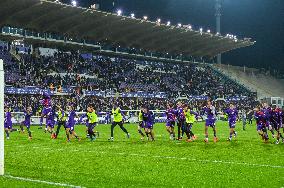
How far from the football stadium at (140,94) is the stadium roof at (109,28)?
0.60ft

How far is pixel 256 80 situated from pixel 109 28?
35713 mm

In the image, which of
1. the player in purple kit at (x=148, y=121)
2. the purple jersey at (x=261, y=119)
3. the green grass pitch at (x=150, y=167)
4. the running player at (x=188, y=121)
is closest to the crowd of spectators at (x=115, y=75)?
the player in purple kit at (x=148, y=121)

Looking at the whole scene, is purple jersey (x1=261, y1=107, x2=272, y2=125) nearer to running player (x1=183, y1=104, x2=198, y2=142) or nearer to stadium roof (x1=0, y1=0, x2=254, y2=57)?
running player (x1=183, y1=104, x2=198, y2=142)

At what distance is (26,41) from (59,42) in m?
4.35

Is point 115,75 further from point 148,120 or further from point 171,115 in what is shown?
point 148,120

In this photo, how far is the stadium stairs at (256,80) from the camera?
257ft

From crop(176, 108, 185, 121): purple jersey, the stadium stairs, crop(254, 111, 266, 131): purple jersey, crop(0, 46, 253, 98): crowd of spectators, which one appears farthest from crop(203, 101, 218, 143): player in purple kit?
the stadium stairs

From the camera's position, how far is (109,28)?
58.9 meters

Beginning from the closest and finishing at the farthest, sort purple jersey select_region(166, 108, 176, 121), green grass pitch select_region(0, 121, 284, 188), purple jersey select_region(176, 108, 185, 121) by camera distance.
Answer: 1. green grass pitch select_region(0, 121, 284, 188)
2. purple jersey select_region(176, 108, 185, 121)
3. purple jersey select_region(166, 108, 176, 121)

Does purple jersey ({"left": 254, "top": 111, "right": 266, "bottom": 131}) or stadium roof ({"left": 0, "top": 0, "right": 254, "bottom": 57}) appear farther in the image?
stadium roof ({"left": 0, "top": 0, "right": 254, "bottom": 57})

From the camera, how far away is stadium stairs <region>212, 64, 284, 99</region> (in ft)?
257

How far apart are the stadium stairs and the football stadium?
31 centimetres

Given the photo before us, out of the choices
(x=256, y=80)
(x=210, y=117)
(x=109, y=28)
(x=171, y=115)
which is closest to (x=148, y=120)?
(x=171, y=115)

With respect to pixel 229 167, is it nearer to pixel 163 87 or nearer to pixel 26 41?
pixel 26 41
